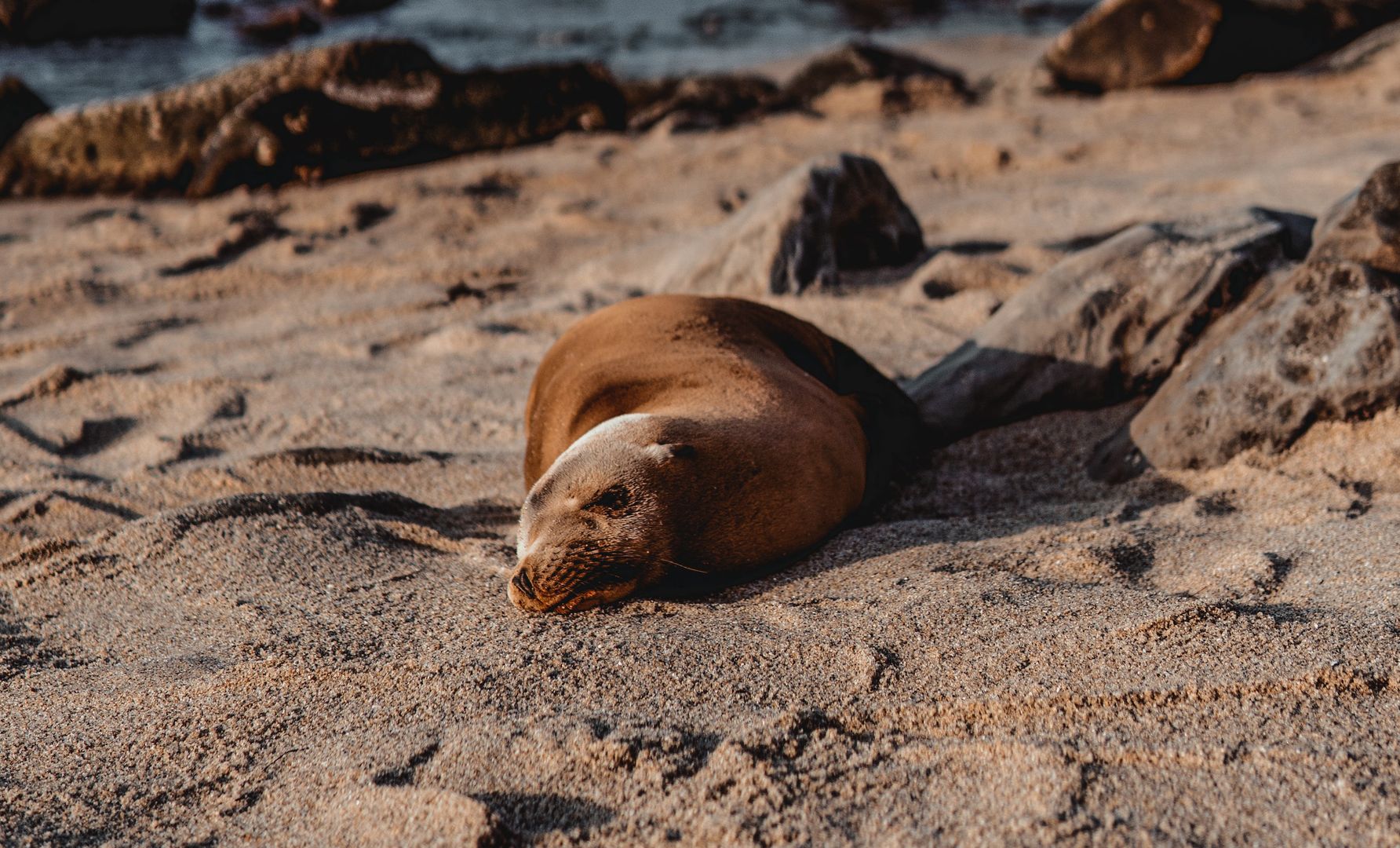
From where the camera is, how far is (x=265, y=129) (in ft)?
26.7

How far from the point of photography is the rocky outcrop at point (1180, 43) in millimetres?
9734

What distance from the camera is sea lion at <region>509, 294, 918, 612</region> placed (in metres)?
2.85

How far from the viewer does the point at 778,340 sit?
395 centimetres

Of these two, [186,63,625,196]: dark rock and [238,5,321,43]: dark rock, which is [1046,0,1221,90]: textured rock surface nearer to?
[186,63,625,196]: dark rock

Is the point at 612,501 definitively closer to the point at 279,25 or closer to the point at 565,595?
the point at 565,595

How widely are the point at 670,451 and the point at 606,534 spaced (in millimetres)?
234

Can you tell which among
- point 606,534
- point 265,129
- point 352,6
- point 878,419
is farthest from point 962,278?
point 352,6

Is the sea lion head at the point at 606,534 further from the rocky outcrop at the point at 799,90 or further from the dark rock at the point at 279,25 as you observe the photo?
the dark rock at the point at 279,25

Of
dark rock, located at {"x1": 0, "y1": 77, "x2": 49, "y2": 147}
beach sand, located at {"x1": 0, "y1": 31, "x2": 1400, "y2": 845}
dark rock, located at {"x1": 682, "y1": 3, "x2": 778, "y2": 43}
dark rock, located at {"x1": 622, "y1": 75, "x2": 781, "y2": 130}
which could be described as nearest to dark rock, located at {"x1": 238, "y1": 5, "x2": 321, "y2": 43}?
dark rock, located at {"x1": 682, "y1": 3, "x2": 778, "y2": 43}

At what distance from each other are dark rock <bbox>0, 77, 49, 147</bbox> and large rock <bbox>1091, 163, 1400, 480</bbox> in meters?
8.19

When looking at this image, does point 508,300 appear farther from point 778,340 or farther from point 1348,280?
point 1348,280

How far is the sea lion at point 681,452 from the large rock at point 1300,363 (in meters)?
0.78

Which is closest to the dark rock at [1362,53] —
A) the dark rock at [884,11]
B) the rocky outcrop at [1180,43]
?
the rocky outcrop at [1180,43]

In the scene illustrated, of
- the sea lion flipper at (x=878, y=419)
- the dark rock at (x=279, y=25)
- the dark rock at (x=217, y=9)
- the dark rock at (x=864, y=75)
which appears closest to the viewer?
the sea lion flipper at (x=878, y=419)
